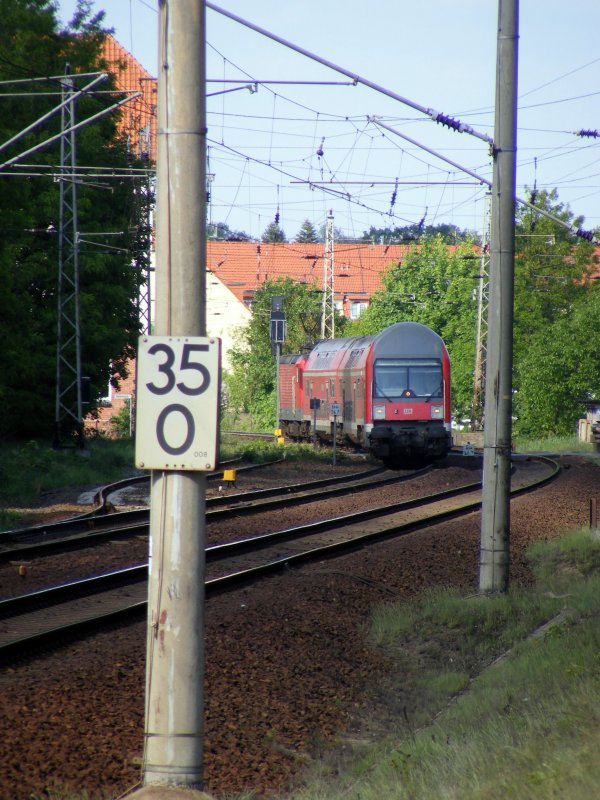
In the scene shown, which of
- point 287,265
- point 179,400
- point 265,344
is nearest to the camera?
point 179,400

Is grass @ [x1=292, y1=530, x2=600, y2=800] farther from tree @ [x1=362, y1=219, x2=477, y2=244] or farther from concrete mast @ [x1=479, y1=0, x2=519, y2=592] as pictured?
tree @ [x1=362, y1=219, x2=477, y2=244]

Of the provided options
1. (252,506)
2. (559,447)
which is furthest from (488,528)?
(559,447)

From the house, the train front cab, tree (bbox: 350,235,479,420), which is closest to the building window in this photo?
the house

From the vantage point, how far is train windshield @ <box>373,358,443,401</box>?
3105 cm

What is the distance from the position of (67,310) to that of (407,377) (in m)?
12.2

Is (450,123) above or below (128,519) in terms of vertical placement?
above

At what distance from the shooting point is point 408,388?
31.1m

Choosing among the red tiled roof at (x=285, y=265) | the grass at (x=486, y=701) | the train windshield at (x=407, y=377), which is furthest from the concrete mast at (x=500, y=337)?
the red tiled roof at (x=285, y=265)

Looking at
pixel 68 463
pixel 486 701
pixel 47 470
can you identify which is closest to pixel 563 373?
pixel 68 463

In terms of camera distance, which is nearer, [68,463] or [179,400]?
[179,400]

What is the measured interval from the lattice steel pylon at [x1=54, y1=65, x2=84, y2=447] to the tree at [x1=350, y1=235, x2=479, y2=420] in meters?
36.3

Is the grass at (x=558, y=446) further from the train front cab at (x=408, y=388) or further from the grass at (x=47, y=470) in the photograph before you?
the grass at (x=47, y=470)

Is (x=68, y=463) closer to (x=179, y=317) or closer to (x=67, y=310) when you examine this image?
(x=67, y=310)

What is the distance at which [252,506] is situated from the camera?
21.4 m
